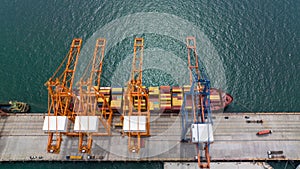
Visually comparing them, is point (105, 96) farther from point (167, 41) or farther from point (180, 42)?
point (180, 42)

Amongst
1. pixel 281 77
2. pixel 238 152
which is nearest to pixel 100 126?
pixel 238 152

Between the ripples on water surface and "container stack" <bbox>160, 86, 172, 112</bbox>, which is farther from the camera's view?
the ripples on water surface

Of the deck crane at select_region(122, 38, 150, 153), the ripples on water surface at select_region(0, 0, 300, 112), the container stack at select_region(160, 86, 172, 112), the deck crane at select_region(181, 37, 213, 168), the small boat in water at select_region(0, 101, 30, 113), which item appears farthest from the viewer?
the ripples on water surface at select_region(0, 0, 300, 112)

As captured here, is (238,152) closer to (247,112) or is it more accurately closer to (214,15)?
(247,112)

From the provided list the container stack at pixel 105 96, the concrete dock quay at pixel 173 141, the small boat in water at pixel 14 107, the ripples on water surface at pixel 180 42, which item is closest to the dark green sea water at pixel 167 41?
the ripples on water surface at pixel 180 42

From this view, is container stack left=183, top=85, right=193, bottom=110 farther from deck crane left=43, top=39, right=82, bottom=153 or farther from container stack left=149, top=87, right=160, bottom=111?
deck crane left=43, top=39, right=82, bottom=153

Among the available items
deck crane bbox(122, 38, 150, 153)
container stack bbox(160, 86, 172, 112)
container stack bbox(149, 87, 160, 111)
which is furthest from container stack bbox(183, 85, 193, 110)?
deck crane bbox(122, 38, 150, 153)
